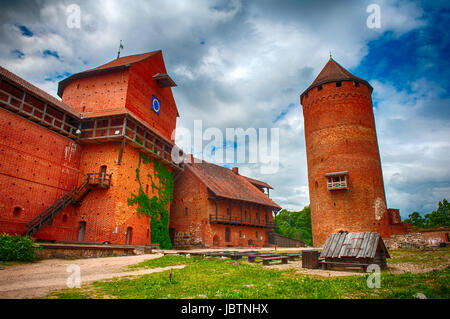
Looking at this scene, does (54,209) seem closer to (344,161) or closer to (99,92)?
(99,92)

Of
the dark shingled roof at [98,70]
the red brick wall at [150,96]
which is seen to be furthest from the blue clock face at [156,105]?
the dark shingled roof at [98,70]

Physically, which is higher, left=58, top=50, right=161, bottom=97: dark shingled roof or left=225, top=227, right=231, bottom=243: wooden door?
left=58, top=50, right=161, bottom=97: dark shingled roof

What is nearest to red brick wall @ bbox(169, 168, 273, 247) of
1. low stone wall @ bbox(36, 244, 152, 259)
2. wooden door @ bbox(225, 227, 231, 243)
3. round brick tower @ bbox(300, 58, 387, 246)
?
wooden door @ bbox(225, 227, 231, 243)

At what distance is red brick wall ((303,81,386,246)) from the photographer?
27922 mm

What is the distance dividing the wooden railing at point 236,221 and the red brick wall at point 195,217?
0.54m

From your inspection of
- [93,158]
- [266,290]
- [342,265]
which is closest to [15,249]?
[93,158]

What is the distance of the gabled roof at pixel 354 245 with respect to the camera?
997 cm

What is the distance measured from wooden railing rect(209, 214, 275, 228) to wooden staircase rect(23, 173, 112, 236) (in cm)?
1245

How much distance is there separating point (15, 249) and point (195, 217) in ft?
60.8

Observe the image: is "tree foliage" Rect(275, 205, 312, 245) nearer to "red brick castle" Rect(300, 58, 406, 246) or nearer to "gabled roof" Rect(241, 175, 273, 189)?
"gabled roof" Rect(241, 175, 273, 189)

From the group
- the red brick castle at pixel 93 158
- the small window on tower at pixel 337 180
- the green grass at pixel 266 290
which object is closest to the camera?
the green grass at pixel 266 290

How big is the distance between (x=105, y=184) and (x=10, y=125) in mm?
6551

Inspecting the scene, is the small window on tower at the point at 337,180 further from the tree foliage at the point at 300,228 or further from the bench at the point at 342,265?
the tree foliage at the point at 300,228
